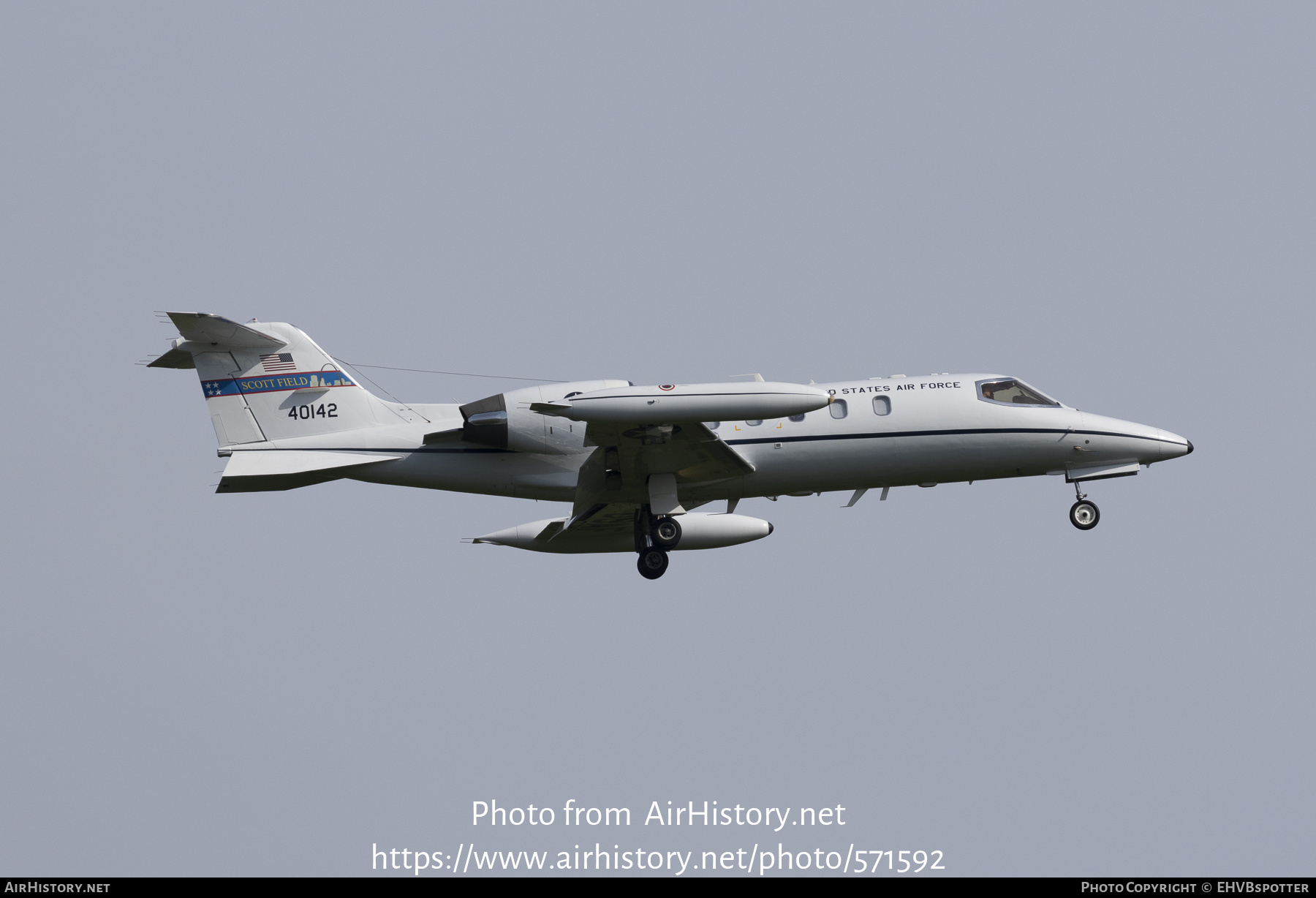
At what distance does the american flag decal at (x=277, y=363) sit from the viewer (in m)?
21.4

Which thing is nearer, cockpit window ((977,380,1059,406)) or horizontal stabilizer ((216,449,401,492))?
horizontal stabilizer ((216,449,401,492))

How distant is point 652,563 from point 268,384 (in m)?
6.46

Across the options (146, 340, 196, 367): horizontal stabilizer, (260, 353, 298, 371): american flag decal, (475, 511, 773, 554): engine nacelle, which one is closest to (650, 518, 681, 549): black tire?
(475, 511, 773, 554): engine nacelle

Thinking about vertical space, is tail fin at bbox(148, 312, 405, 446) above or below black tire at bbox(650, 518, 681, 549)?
above

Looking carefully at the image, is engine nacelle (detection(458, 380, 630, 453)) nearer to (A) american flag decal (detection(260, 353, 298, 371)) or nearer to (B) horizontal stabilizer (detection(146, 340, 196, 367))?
(A) american flag decal (detection(260, 353, 298, 371))

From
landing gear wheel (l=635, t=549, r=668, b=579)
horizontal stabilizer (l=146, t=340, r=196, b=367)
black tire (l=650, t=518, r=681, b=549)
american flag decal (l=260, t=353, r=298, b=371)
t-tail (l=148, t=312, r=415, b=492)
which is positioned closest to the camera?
t-tail (l=148, t=312, r=415, b=492)

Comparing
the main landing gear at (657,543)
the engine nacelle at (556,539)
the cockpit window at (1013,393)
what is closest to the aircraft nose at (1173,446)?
the cockpit window at (1013,393)

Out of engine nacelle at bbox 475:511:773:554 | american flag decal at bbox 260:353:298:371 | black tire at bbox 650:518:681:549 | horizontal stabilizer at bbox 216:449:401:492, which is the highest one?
american flag decal at bbox 260:353:298:371

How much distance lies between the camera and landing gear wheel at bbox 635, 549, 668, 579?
22.0 m

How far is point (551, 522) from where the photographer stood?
2402cm

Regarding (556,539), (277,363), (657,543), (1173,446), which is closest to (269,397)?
(277,363)

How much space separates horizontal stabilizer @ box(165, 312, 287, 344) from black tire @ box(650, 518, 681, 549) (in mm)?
6410

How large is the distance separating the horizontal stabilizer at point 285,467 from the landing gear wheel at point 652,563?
4.07 meters

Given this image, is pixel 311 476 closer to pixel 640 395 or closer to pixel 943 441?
pixel 640 395
